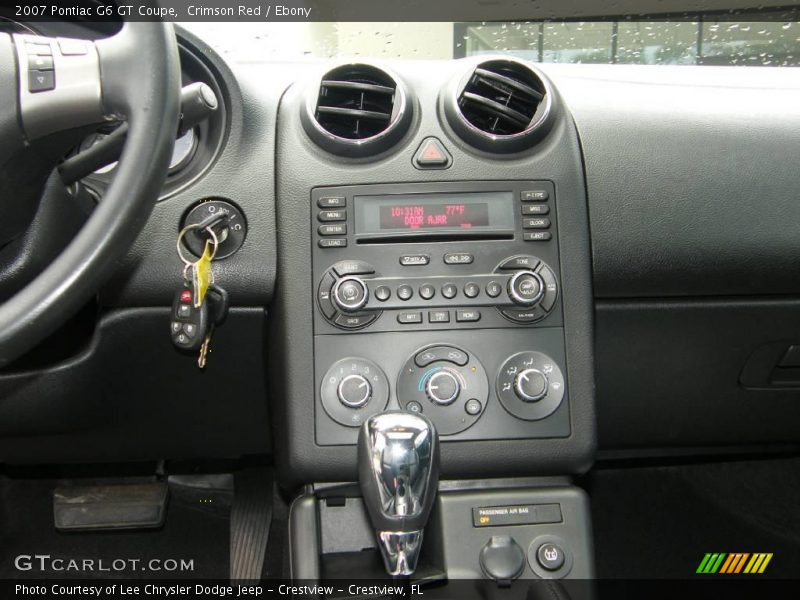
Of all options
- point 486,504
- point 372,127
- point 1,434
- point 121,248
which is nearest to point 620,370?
point 486,504

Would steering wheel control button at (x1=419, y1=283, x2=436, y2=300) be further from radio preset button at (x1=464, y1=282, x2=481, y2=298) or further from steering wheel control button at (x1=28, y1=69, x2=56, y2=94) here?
steering wheel control button at (x1=28, y1=69, x2=56, y2=94)

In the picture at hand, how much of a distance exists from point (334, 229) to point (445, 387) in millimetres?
290

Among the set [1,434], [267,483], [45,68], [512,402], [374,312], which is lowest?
[267,483]

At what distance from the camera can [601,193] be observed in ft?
4.27

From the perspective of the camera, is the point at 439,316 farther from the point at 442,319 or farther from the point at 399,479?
the point at 399,479

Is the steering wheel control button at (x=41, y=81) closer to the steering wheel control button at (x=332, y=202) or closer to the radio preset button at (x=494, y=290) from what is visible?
the steering wheel control button at (x=332, y=202)

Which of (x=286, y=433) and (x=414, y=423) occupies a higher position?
(x=414, y=423)

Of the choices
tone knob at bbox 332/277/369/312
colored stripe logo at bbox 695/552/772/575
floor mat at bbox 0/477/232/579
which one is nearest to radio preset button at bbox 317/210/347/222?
tone knob at bbox 332/277/369/312

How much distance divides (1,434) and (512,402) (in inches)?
34.8

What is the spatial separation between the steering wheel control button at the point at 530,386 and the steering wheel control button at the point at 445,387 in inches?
1.2

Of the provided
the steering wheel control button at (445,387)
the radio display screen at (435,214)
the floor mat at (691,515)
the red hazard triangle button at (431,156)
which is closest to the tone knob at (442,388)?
the steering wheel control button at (445,387)

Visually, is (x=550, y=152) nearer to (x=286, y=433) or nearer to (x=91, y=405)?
(x=286, y=433)

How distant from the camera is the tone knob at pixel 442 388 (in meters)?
1.16

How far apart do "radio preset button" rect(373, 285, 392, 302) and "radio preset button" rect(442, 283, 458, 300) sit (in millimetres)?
81
